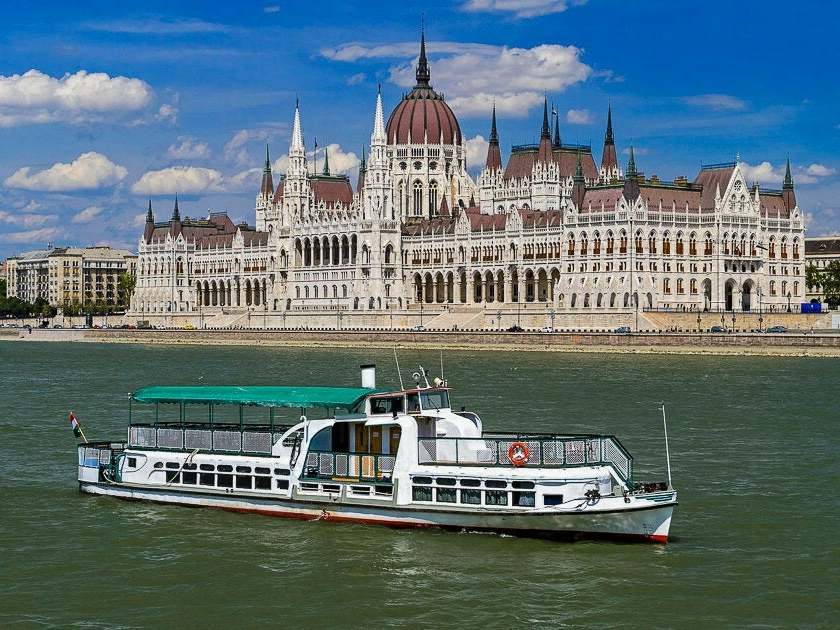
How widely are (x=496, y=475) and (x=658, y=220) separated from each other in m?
117

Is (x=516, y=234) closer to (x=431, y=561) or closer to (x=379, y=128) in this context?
(x=379, y=128)

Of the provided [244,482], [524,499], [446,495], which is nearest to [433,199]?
[244,482]

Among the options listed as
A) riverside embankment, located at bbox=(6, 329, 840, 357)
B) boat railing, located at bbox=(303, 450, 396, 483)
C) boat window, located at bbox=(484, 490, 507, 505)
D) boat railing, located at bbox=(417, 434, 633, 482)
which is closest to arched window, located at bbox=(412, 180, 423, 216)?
riverside embankment, located at bbox=(6, 329, 840, 357)

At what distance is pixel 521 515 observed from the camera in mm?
32656

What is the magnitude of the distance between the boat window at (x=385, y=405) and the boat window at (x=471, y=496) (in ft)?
9.71

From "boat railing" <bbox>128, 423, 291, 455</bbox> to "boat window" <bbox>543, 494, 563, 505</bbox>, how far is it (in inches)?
298

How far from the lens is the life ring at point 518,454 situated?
33.1 meters

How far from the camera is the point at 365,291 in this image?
577 ft

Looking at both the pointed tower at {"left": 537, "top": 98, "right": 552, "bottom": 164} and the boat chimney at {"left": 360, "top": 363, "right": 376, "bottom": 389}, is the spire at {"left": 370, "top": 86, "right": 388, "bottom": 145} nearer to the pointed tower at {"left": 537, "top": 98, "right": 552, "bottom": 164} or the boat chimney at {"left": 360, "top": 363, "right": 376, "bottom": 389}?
the pointed tower at {"left": 537, "top": 98, "right": 552, "bottom": 164}

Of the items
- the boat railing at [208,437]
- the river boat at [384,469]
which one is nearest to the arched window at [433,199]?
the river boat at [384,469]

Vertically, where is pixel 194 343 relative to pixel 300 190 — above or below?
below

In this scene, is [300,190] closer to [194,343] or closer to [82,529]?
[194,343]

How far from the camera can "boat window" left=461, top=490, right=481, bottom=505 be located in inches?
1314

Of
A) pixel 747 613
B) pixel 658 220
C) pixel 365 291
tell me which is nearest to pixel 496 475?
pixel 747 613
